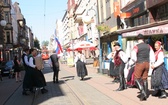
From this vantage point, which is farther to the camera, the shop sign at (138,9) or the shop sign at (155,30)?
the shop sign at (138,9)

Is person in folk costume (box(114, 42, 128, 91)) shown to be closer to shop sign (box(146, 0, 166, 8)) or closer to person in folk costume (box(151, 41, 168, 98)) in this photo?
person in folk costume (box(151, 41, 168, 98))

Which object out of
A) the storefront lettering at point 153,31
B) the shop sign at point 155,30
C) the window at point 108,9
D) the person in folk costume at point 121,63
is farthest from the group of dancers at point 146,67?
the window at point 108,9

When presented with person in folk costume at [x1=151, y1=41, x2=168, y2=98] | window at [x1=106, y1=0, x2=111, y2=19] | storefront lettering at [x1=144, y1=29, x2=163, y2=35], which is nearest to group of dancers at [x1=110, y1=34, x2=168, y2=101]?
person in folk costume at [x1=151, y1=41, x2=168, y2=98]

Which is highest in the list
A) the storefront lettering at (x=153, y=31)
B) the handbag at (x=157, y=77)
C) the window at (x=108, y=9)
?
the window at (x=108, y=9)

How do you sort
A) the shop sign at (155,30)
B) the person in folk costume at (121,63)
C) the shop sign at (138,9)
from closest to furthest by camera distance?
the person in folk costume at (121,63), the shop sign at (155,30), the shop sign at (138,9)

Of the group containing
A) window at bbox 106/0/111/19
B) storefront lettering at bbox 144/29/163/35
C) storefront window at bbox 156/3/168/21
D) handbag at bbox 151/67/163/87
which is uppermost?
window at bbox 106/0/111/19

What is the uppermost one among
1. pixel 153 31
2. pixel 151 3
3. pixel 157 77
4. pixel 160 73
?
pixel 151 3

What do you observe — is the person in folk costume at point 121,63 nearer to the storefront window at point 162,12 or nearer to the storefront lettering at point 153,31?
the storefront lettering at point 153,31

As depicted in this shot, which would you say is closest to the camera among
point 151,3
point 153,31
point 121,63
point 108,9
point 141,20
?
point 121,63

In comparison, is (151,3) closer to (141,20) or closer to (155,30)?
(141,20)

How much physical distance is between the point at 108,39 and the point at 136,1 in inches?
153

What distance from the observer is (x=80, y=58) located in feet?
57.8

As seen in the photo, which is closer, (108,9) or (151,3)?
(151,3)

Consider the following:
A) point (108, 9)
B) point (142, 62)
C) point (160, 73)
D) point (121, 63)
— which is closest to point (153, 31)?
point (121, 63)
